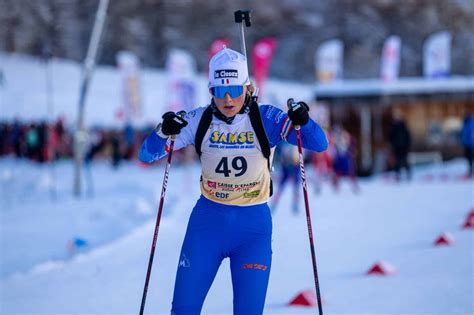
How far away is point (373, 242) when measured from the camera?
9.61 meters

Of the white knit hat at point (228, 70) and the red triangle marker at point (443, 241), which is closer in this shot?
the white knit hat at point (228, 70)

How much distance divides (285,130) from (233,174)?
1.26ft

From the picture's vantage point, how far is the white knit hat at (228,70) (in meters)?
3.92

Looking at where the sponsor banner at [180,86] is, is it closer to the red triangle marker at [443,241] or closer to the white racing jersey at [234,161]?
the red triangle marker at [443,241]

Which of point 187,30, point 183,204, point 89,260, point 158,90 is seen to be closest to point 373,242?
point 89,260

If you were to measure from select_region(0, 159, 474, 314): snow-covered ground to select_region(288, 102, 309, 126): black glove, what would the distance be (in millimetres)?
2479

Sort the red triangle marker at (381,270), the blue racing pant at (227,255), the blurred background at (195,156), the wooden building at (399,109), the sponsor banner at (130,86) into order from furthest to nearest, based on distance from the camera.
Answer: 1. the sponsor banner at (130,86)
2. the wooden building at (399,109)
3. the blurred background at (195,156)
4. the red triangle marker at (381,270)
5. the blue racing pant at (227,255)

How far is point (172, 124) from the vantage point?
386cm

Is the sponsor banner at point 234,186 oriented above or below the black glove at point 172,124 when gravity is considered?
below

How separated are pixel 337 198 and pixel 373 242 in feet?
19.7

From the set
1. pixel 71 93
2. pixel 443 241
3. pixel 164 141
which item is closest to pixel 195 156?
pixel 71 93

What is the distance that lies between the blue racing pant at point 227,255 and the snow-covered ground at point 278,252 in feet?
6.88

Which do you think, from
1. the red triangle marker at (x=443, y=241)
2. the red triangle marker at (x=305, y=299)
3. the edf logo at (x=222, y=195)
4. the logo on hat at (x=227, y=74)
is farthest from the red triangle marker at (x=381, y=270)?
the logo on hat at (x=227, y=74)

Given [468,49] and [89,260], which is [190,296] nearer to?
[89,260]
